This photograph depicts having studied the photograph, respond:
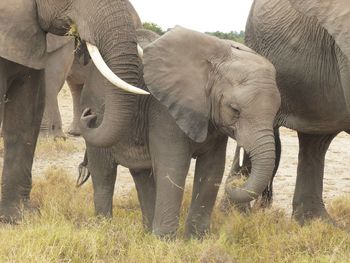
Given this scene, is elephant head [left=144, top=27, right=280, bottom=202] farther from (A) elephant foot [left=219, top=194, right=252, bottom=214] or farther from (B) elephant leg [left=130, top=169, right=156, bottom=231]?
(A) elephant foot [left=219, top=194, right=252, bottom=214]

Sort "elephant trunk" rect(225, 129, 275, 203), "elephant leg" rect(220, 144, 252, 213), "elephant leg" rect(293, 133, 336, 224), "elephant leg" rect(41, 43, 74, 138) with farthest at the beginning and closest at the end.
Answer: "elephant leg" rect(41, 43, 74, 138), "elephant leg" rect(293, 133, 336, 224), "elephant leg" rect(220, 144, 252, 213), "elephant trunk" rect(225, 129, 275, 203)

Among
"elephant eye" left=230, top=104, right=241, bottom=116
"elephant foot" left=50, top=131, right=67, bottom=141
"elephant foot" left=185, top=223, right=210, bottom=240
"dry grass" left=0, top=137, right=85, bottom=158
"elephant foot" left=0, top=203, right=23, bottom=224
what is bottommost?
"elephant foot" left=0, top=203, right=23, bottom=224

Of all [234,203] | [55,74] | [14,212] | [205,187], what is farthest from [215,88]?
[55,74]

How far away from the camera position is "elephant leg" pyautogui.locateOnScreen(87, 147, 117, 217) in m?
4.67

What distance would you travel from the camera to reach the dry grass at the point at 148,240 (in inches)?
149

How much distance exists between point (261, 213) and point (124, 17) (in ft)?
5.64

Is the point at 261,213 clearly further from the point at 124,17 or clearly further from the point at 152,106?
the point at 124,17

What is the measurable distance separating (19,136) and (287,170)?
11.1 ft

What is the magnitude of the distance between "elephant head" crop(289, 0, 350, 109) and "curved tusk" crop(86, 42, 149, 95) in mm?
1118

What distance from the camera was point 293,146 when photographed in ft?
29.5

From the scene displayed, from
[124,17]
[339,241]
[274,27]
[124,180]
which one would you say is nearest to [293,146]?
[124,180]

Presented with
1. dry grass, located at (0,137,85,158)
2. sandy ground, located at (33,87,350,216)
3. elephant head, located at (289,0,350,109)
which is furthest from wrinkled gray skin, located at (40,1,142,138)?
elephant head, located at (289,0,350,109)

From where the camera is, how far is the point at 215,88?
4004 mm

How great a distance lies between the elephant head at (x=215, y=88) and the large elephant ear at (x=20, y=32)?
2.33ft
